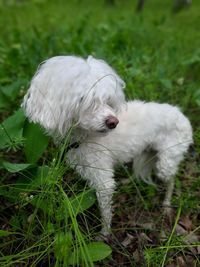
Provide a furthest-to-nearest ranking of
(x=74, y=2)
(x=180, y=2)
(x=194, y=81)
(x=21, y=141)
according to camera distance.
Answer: (x=74, y=2) → (x=180, y=2) → (x=194, y=81) → (x=21, y=141)

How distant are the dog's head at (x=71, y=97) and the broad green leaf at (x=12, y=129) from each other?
21 centimetres

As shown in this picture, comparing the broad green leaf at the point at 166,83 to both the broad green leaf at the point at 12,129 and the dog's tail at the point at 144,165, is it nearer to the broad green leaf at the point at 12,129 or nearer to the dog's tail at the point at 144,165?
the dog's tail at the point at 144,165

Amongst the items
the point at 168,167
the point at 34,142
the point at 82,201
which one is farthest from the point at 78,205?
the point at 168,167

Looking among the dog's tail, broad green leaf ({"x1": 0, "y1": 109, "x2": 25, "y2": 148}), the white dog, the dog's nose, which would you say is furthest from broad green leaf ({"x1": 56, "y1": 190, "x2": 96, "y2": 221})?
the dog's tail

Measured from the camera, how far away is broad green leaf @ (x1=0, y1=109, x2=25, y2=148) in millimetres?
2569

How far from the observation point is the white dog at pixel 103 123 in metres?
2.38

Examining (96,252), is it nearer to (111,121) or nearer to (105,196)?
(105,196)

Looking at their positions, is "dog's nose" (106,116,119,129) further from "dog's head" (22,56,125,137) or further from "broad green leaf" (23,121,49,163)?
"broad green leaf" (23,121,49,163)

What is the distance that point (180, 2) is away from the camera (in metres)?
10.2

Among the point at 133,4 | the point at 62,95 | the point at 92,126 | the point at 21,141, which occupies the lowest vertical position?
the point at 133,4

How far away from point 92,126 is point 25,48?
269 centimetres

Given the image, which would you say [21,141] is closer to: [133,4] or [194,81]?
[194,81]

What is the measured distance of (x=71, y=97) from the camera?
238cm

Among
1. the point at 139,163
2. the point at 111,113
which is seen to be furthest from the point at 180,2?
the point at 111,113
